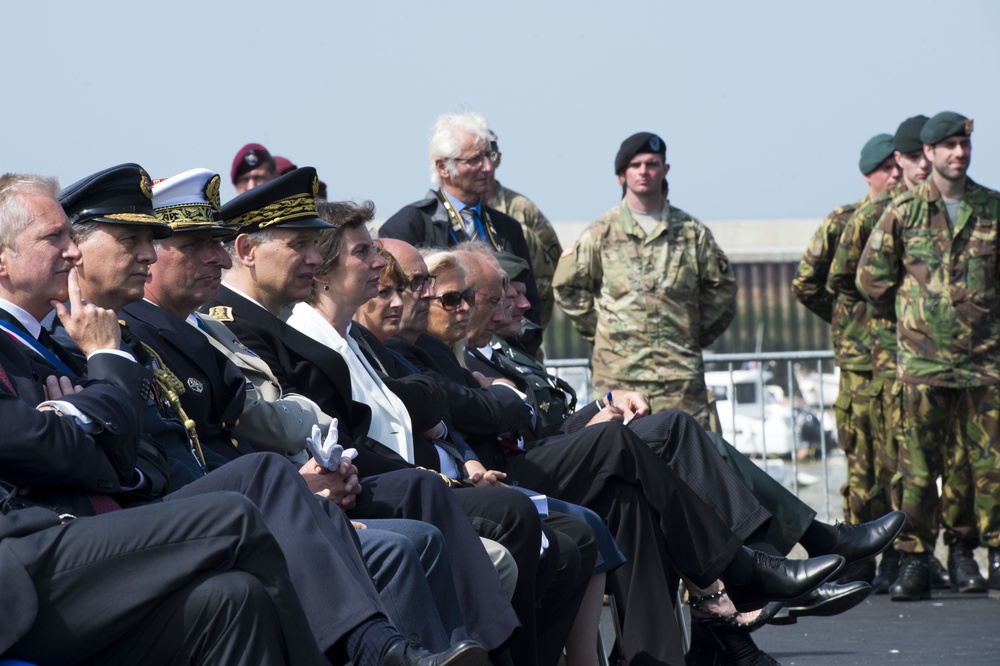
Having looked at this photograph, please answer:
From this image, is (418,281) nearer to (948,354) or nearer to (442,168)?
(442,168)

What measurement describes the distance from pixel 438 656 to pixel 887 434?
5.81 metres

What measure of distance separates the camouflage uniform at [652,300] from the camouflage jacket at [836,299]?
53 cm

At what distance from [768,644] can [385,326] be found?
91.0 inches

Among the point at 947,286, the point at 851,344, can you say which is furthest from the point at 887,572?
the point at 947,286

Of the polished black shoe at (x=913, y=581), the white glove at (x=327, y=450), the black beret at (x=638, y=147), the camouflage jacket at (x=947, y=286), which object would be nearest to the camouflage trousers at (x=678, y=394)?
the camouflage jacket at (x=947, y=286)

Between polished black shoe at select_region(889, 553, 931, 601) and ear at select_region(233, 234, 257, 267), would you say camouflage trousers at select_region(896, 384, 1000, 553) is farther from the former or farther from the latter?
ear at select_region(233, 234, 257, 267)

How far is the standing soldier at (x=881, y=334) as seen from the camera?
8.84 meters

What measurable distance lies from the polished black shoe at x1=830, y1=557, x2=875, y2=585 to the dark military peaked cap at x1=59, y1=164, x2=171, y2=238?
9.30ft

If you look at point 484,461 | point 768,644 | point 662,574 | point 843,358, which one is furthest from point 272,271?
point 843,358

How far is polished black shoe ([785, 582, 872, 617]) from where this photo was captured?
5.61 m

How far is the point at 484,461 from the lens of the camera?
575 centimetres

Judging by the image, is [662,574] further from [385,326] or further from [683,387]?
[683,387]

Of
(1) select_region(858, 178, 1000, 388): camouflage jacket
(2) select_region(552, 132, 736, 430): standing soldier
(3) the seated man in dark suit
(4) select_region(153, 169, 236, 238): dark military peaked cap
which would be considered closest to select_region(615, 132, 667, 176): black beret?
(2) select_region(552, 132, 736, 430): standing soldier

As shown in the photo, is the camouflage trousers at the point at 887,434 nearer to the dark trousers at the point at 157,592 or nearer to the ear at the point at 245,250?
the ear at the point at 245,250
